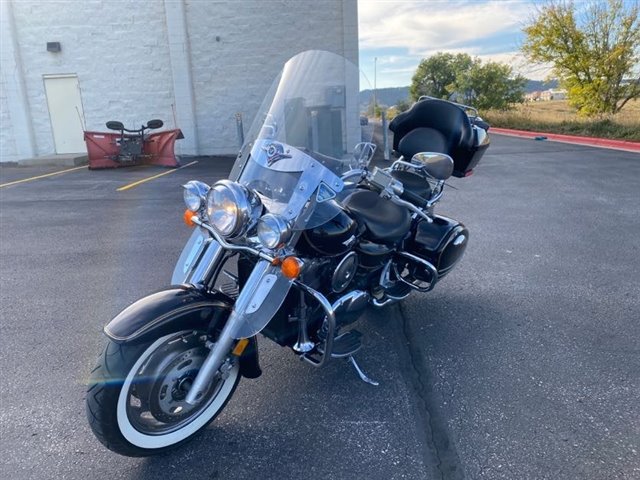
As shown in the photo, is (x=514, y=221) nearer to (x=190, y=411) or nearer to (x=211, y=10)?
(x=190, y=411)

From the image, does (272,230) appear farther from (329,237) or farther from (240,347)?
(240,347)

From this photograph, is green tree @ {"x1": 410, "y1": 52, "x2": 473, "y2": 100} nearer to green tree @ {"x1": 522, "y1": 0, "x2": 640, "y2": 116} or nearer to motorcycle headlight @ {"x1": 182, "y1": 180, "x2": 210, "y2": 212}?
green tree @ {"x1": 522, "y1": 0, "x2": 640, "y2": 116}

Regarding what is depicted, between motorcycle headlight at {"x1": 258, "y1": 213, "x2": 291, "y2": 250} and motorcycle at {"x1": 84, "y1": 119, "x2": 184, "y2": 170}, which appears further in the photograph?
motorcycle at {"x1": 84, "y1": 119, "x2": 184, "y2": 170}

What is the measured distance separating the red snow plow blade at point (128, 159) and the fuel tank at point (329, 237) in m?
11.2

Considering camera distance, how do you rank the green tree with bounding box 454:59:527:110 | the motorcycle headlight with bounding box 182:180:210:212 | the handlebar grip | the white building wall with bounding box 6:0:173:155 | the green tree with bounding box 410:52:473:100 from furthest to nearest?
the green tree with bounding box 410:52:473:100
the green tree with bounding box 454:59:527:110
the white building wall with bounding box 6:0:173:155
the handlebar grip
the motorcycle headlight with bounding box 182:180:210:212

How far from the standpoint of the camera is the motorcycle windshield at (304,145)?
231 cm

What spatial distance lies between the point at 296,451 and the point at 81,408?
4.20 feet

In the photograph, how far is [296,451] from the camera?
2363 millimetres

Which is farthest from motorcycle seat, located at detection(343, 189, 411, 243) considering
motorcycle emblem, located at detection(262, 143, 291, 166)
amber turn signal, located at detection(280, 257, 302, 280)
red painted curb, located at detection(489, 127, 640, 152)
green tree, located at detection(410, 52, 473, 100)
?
green tree, located at detection(410, 52, 473, 100)

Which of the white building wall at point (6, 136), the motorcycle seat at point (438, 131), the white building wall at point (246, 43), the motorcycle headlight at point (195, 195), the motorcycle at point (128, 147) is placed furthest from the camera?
the white building wall at point (6, 136)

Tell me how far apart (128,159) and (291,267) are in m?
11.8

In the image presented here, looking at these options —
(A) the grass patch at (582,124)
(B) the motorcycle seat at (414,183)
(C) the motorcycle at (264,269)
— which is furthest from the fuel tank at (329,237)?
(A) the grass patch at (582,124)

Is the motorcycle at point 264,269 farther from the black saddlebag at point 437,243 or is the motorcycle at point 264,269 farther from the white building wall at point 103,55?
the white building wall at point 103,55

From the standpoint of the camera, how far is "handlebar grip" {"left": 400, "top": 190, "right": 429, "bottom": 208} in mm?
3292
